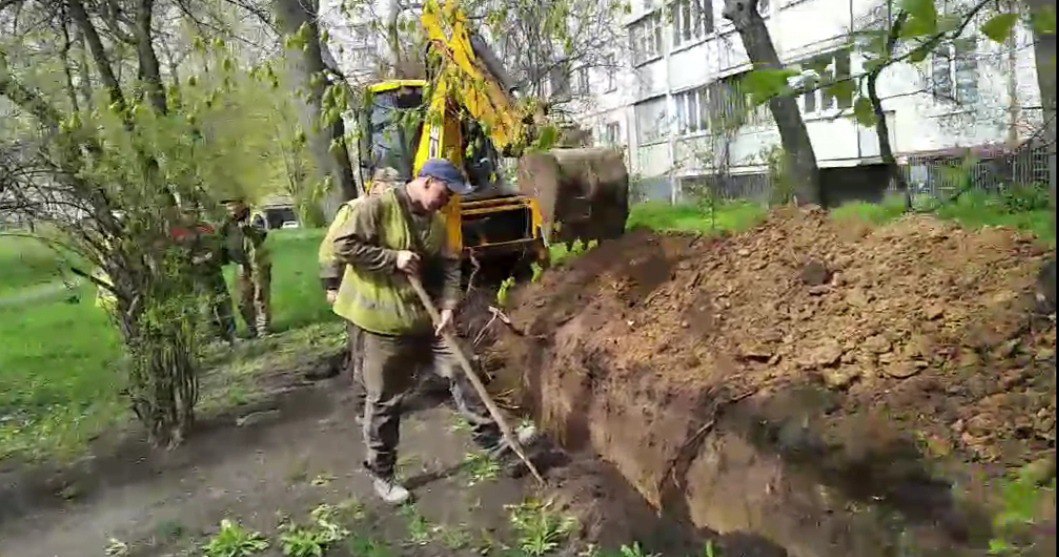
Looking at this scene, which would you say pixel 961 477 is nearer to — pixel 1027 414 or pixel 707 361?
pixel 1027 414

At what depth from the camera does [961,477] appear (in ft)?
11.3

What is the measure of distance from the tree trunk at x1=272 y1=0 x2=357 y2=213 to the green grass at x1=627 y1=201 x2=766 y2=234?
113 inches

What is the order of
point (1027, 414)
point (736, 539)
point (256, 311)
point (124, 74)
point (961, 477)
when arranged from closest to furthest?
point (961, 477) → point (1027, 414) → point (736, 539) → point (124, 74) → point (256, 311)

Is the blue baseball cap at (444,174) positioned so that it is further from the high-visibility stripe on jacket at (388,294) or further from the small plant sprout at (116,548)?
the small plant sprout at (116,548)

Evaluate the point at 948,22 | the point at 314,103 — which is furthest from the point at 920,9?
the point at 314,103

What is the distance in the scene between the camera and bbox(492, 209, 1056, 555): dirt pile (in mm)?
3607

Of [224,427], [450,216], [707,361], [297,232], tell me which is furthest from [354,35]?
[297,232]

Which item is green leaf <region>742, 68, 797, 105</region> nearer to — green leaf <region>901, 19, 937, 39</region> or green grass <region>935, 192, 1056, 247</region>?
green leaf <region>901, 19, 937, 39</region>

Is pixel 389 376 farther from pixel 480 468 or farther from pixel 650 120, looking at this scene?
pixel 650 120

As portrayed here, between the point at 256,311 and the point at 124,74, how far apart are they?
2.99 m

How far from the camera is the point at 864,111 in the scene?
276cm

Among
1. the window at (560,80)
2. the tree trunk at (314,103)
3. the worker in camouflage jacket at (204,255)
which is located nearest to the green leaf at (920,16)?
the tree trunk at (314,103)

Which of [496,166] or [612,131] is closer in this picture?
[496,166]

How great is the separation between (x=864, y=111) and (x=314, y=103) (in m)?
5.42
